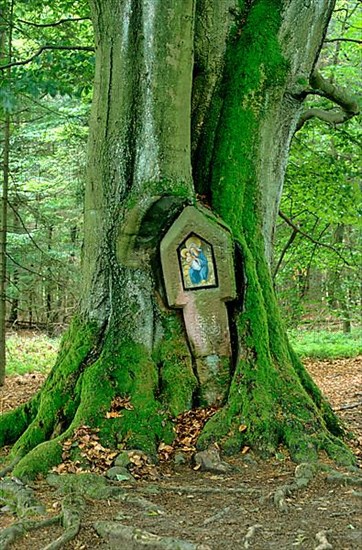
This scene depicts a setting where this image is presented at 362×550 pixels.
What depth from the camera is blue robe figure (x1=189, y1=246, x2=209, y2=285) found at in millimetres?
5527

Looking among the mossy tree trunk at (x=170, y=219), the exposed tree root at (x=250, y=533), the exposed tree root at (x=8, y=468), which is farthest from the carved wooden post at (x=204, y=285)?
the exposed tree root at (x=250, y=533)

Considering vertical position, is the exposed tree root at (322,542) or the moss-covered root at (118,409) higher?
the moss-covered root at (118,409)

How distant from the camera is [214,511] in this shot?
401 cm

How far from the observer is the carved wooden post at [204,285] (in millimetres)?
5488

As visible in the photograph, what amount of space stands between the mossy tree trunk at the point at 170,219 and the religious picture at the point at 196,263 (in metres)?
0.25

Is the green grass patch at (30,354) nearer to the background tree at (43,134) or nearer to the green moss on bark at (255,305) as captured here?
the background tree at (43,134)

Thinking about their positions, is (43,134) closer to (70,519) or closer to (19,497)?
(19,497)

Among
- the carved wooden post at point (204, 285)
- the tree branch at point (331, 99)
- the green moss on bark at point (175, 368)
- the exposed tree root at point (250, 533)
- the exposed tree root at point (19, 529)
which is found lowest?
the exposed tree root at point (19, 529)

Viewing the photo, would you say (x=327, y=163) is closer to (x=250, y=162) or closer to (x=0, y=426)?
(x=250, y=162)

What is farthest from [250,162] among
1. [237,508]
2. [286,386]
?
[237,508]

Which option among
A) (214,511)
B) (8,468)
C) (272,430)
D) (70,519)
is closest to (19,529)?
(70,519)

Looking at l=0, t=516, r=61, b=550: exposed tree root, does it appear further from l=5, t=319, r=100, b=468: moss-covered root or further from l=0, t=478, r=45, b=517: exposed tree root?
l=5, t=319, r=100, b=468: moss-covered root

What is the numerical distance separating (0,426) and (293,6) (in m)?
4.85

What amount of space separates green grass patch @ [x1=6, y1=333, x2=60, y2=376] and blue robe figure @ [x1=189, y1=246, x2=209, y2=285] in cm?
862
